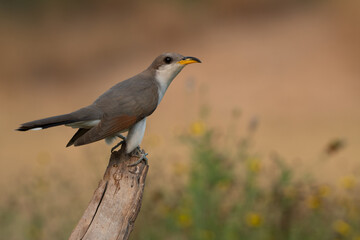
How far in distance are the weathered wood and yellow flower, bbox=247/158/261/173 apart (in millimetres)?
1486

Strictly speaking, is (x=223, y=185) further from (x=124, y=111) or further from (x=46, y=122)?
(x=46, y=122)

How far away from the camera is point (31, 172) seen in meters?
5.27

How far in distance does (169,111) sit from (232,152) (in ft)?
23.3

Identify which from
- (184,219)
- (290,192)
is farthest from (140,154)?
(290,192)

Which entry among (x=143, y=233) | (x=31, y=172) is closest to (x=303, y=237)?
(x=143, y=233)

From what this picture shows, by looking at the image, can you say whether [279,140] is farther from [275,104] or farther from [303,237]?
[303,237]

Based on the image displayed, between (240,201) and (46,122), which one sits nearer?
(46,122)

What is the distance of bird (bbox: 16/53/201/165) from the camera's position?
2.62 m

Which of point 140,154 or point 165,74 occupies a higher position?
point 165,74

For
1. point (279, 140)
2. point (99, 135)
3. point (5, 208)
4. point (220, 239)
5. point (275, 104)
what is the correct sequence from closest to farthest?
point (99, 135)
point (220, 239)
point (5, 208)
point (279, 140)
point (275, 104)

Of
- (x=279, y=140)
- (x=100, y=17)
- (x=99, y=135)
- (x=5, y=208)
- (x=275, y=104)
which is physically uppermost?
(x=100, y=17)

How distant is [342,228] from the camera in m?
3.99

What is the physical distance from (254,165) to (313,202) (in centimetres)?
54

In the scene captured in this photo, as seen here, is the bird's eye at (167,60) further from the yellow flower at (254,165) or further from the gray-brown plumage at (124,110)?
the yellow flower at (254,165)
